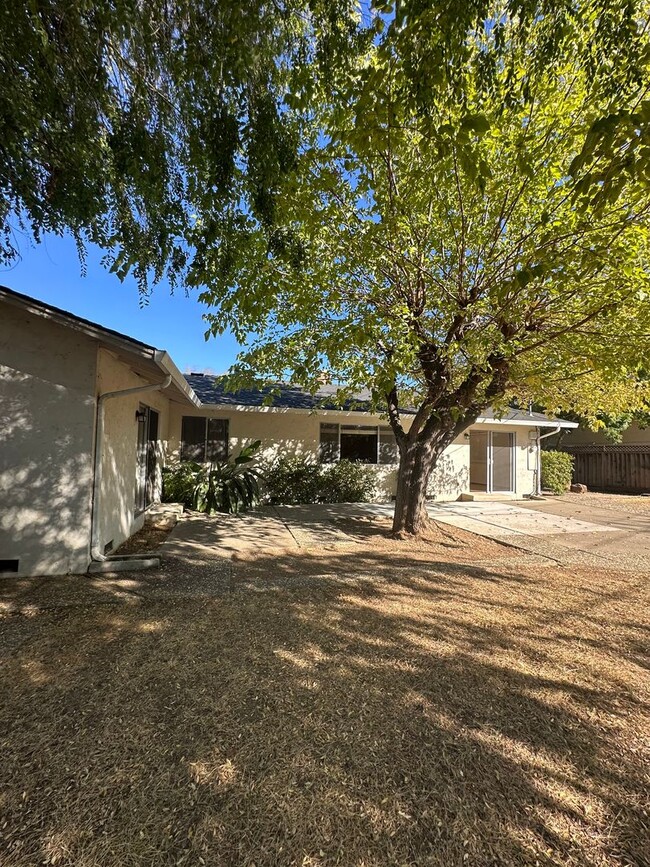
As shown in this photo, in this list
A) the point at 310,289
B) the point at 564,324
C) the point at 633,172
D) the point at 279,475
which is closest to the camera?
the point at 633,172

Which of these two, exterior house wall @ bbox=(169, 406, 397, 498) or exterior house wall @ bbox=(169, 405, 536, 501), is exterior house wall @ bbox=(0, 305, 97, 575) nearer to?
exterior house wall @ bbox=(169, 405, 536, 501)

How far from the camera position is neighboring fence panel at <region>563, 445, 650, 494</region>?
16.3 m

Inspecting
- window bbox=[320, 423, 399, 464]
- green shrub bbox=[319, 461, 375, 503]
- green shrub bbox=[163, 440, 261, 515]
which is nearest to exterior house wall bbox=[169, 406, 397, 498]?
window bbox=[320, 423, 399, 464]

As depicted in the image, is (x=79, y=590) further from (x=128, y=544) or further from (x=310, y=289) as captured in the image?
(x=310, y=289)

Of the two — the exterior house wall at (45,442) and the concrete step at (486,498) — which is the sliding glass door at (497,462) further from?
the exterior house wall at (45,442)

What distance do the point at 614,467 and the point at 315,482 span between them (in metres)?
13.2

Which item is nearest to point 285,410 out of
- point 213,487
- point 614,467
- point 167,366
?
point 213,487

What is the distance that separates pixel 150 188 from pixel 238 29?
163cm

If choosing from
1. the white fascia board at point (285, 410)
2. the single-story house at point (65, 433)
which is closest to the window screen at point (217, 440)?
the white fascia board at point (285, 410)

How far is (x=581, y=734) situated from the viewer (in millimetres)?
2523

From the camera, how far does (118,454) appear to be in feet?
20.3

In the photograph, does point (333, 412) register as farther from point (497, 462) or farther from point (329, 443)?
point (497, 462)

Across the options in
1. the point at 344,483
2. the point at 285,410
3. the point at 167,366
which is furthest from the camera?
the point at 344,483

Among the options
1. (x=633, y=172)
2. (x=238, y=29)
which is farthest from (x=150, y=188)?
(x=633, y=172)
